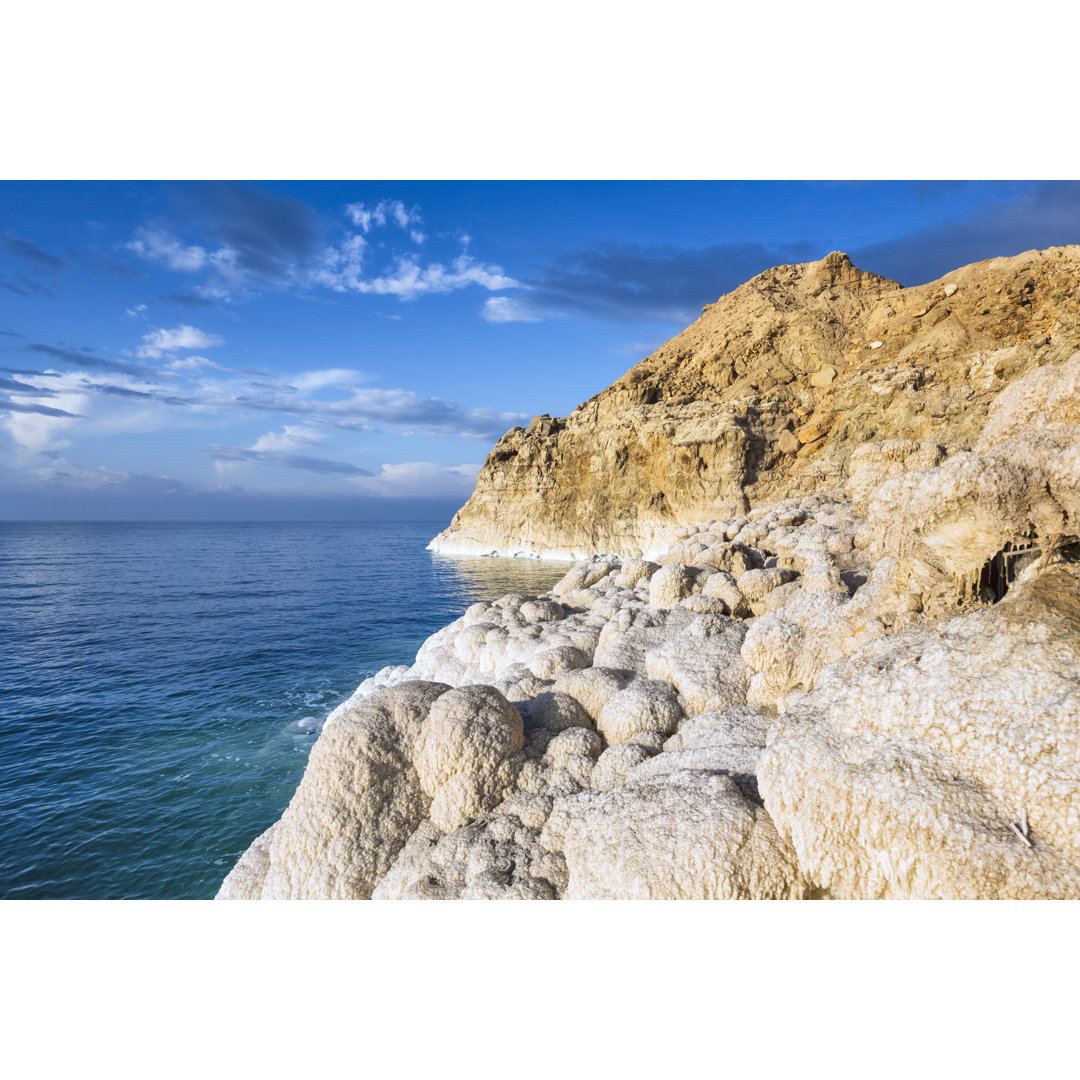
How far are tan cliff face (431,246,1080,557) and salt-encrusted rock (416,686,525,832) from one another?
4112 cm

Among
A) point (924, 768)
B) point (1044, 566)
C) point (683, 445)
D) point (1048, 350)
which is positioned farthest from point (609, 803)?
point (683, 445)

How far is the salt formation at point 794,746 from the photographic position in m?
3.91

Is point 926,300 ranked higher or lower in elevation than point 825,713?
higher

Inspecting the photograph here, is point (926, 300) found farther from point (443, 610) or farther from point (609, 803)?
point (609, 803)

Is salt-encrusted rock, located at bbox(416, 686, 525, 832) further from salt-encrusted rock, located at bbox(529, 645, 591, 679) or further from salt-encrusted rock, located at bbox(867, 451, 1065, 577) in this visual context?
salt-encrusted rock, located at bbox(867, 451, 1065, 577)

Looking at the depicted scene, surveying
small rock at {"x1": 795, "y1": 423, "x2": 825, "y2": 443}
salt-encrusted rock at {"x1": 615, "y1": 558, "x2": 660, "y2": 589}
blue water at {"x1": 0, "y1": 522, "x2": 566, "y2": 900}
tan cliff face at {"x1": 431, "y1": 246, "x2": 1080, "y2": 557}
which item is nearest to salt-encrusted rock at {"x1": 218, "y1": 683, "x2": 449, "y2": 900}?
blue water at {"x1": 0, "y1": 522, "x2": 566, "y2": 900}

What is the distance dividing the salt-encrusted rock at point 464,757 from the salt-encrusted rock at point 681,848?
157 centimetres

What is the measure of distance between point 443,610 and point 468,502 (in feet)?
144

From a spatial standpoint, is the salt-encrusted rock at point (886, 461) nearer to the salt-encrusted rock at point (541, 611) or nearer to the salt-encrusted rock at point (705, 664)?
the salt-encrusted rock at point (705, 664)

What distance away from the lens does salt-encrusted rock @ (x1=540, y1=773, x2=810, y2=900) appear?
425 cm

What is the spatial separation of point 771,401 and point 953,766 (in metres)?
58.4

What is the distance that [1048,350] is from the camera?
33.9m

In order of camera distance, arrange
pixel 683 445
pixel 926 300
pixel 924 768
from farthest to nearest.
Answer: pixel 683 445, pixel 926 300, pixel 924 768

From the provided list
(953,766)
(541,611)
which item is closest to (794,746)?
(953,766)
